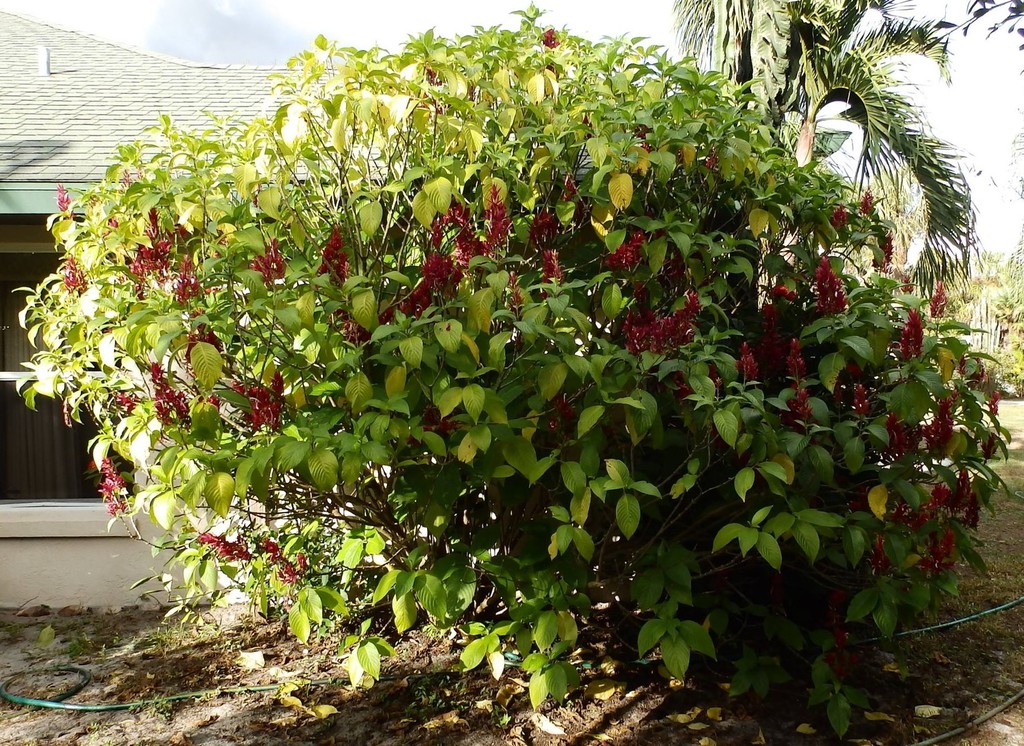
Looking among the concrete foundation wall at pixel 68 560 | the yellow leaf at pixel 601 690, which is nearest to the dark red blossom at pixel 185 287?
the yellow leaf at pixel 601 690

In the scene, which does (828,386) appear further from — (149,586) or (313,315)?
(149,586)

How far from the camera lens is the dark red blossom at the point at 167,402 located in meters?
2.66

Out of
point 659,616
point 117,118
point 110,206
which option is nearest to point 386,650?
point 659,616

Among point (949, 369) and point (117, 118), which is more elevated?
point (117, 118)

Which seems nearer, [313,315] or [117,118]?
[313,315]

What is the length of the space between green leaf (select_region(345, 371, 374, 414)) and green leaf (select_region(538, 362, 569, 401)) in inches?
20.7

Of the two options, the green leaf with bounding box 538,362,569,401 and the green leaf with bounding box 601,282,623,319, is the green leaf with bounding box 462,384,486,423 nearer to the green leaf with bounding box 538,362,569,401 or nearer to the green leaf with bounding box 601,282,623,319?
the green leaf with bounding box 538,362,569,401

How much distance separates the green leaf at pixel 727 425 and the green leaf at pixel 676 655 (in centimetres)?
75

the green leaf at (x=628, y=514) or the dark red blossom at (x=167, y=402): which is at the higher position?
the dark red blossom at (x=167, y=402)

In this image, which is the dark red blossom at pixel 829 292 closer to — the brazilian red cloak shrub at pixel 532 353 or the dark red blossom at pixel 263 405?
the brazilian red cloak shrub at pixel 532 353

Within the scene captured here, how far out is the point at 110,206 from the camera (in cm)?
319

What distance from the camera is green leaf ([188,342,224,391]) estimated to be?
7.91ft

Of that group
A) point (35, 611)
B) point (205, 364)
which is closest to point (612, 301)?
point (205, 364)

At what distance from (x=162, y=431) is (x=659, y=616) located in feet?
6.17
